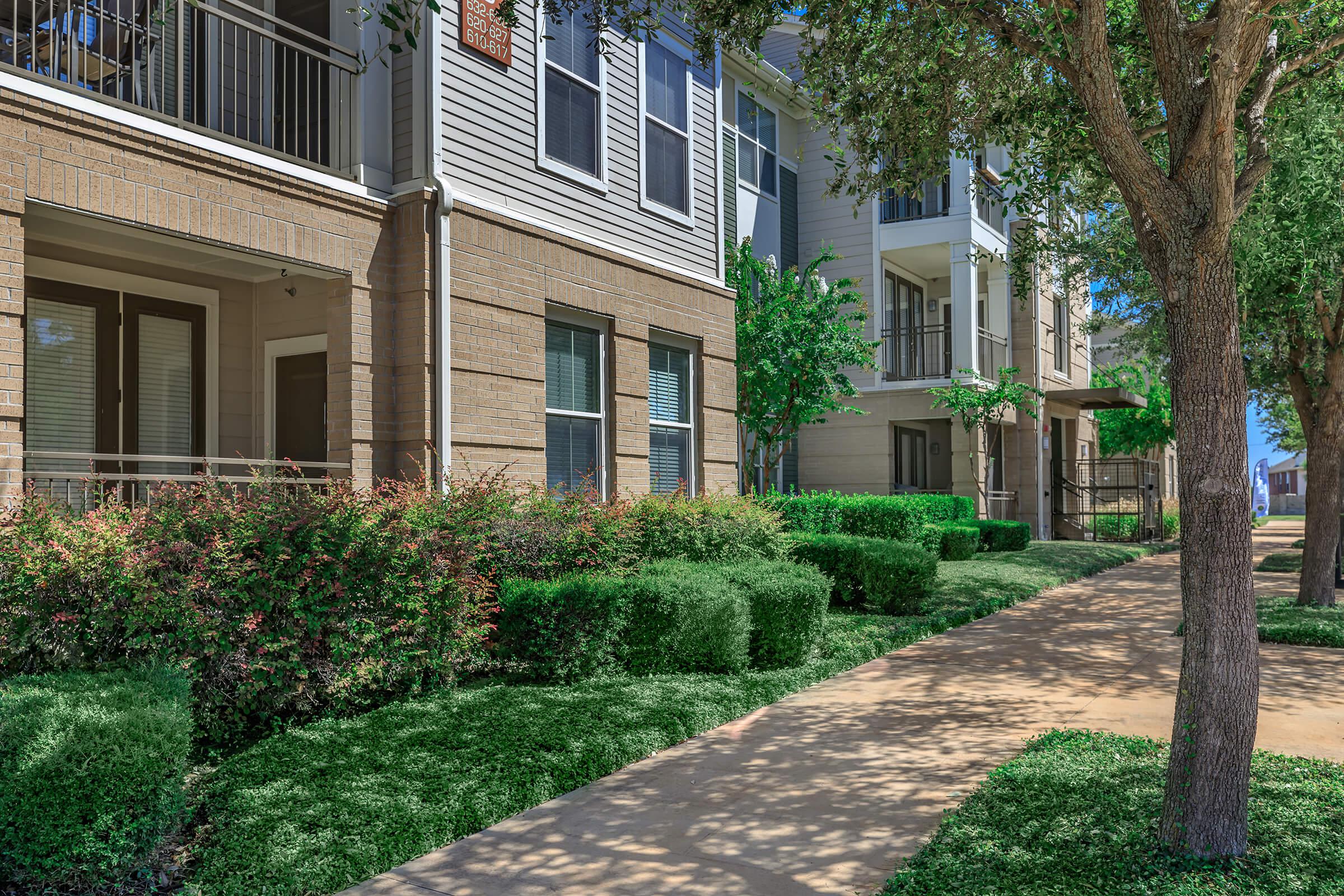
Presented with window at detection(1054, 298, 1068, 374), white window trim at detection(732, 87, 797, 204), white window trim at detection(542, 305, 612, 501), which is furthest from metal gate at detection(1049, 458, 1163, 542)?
white window trim at detection(542, 305, 612, 501)

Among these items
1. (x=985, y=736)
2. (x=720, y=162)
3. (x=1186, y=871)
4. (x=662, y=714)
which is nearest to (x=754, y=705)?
(x=662, y=714)

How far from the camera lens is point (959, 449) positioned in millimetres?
21047

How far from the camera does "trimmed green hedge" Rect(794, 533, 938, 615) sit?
1069cm

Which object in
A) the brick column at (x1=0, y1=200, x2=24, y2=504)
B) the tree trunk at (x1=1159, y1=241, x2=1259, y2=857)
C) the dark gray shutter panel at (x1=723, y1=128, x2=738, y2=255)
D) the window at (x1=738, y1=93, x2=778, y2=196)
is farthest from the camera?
the window at (x1=738, y1=93, x2=778, y2=196)

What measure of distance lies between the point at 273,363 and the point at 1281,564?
1588 cm

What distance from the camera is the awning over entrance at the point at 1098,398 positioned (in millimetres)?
22875

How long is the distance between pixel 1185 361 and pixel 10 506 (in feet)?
21.7

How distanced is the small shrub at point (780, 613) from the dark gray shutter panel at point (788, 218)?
43.2 ft

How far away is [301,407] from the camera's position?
388 inches

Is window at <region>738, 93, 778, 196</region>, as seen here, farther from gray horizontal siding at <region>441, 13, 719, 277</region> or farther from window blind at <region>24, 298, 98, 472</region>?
window blind at <region>24, 298, 98, 472</region>

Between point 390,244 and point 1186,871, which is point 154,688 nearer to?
point 1186,871

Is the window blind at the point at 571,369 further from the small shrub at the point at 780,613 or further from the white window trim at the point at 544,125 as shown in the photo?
the small shrub at the point at 780,613

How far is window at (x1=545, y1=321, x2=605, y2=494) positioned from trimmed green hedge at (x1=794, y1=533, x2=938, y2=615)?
2.50 metres

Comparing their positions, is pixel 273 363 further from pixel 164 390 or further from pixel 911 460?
pixel 911 460
